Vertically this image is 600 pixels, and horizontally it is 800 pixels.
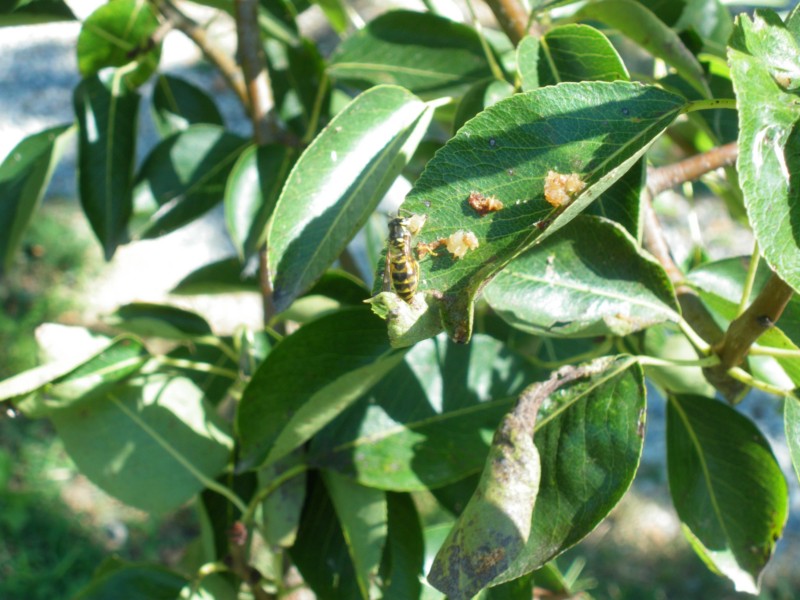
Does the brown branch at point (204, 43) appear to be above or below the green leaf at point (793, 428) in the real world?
above

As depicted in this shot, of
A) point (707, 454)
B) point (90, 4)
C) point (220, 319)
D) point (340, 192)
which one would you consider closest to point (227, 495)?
point (340, 192)

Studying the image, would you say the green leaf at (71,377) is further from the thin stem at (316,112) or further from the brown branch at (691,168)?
the brown branch at (691,168)

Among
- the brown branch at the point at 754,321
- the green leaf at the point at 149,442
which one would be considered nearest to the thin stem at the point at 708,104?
the brown branch at the point at 754,321

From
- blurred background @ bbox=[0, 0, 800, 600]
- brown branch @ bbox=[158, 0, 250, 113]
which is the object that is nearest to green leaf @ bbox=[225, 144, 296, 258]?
brown branch @ bbox=[158, 0, 250, 113]

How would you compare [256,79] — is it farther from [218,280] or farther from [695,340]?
[695,340]

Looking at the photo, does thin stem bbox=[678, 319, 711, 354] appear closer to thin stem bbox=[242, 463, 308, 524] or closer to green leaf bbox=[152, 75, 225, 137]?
thin stem bbox=[242, 463, 308, 524]

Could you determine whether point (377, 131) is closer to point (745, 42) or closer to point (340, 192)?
point (340, 192)
